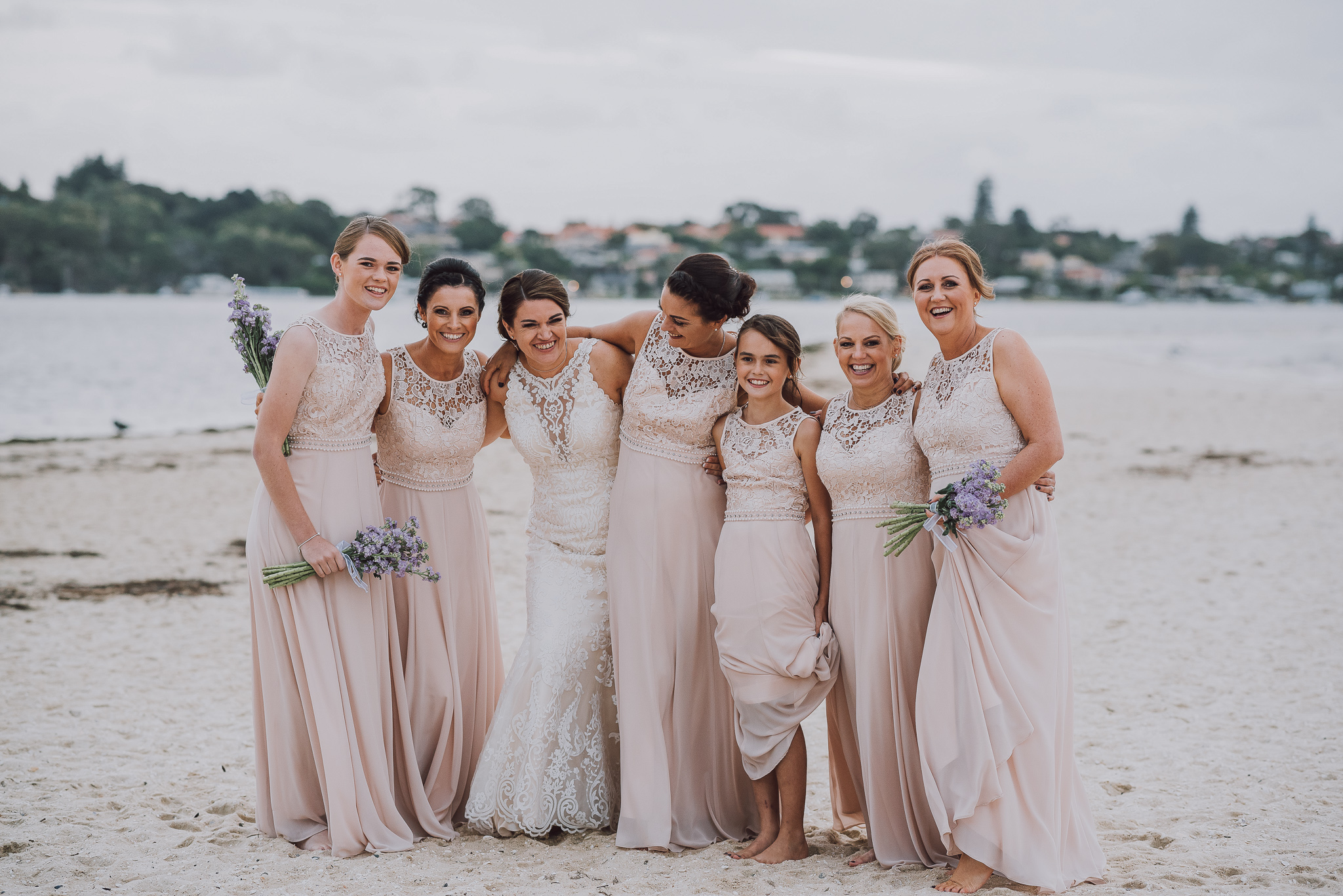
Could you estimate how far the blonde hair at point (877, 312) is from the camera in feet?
14.5

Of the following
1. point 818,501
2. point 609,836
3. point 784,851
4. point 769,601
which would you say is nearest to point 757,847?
point 784,851

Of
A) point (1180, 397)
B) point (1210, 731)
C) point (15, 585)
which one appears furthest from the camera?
point (1180, 397)

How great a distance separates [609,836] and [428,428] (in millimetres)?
2128

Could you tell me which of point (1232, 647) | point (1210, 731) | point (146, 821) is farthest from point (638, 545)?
point (1232, 647)

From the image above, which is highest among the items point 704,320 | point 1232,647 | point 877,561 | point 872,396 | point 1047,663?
point 704,320

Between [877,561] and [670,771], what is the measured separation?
4.58ft

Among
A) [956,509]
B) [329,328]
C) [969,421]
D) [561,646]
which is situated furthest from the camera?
[561,646]

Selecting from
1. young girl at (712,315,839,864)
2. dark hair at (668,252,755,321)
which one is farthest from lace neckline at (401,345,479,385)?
young girl at (712,315,839,864)

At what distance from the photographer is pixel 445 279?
4762mm

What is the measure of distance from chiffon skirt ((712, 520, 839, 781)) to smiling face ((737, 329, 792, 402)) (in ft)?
2.00

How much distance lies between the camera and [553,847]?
15.3 ft

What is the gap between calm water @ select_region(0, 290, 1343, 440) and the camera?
28453 millimetres

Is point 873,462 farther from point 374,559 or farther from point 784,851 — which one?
point 374,559

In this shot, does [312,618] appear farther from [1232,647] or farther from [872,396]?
[1232,647]
